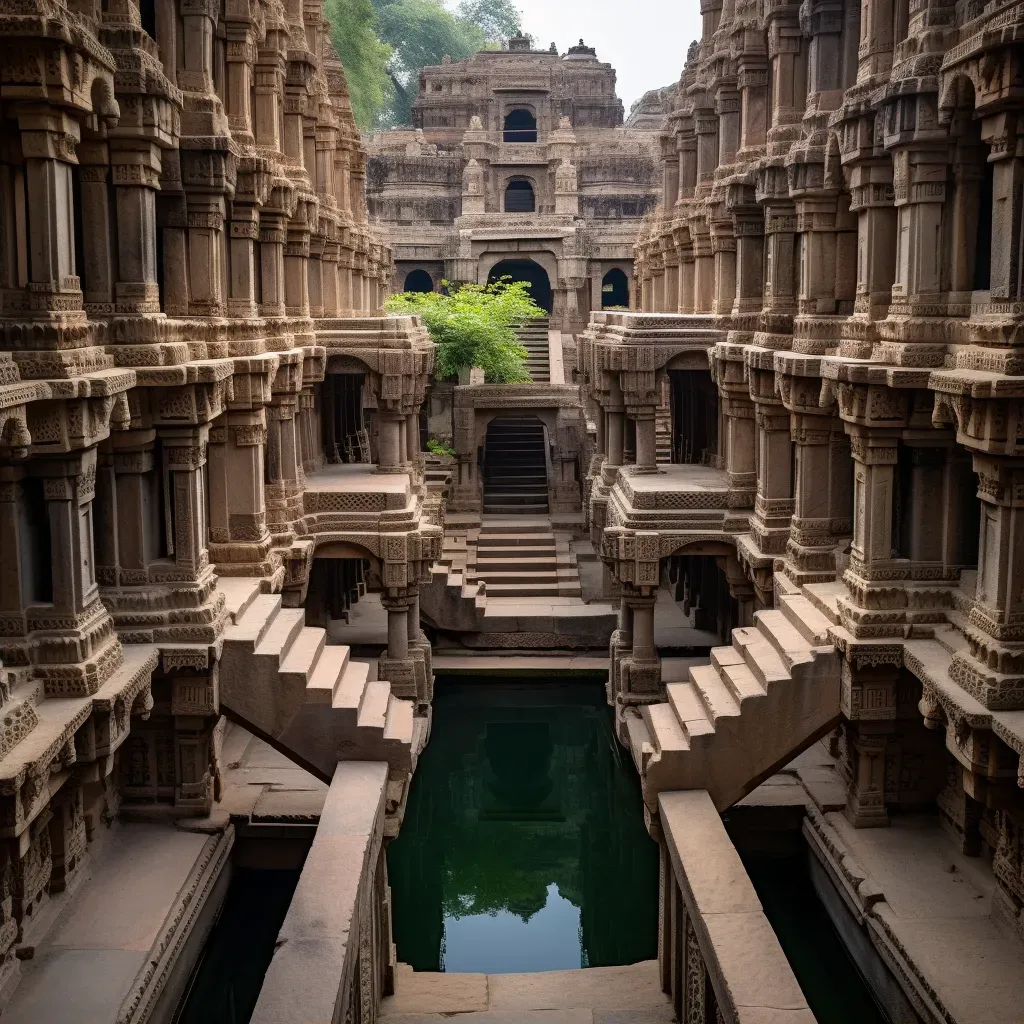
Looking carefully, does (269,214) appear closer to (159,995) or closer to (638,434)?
(638,434)

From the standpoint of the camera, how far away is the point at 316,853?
12758 millimetres

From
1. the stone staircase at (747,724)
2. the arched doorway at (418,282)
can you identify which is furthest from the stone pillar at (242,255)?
the arched doorway at (418,282)

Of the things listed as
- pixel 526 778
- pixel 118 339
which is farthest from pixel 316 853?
pixel 526 778

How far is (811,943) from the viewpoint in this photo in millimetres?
15484

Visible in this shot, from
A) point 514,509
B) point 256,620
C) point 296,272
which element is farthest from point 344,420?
point 256,620

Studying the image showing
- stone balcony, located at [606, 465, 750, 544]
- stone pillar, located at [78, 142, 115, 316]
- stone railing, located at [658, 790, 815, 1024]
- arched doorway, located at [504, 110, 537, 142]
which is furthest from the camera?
arched doorway, located at [504, 110, 537, 142]

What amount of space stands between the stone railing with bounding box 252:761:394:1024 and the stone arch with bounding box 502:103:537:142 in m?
45.3

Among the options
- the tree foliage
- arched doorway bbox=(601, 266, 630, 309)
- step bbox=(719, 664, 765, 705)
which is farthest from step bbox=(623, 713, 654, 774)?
the tree foliage

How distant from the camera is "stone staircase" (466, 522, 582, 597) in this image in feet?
93.1

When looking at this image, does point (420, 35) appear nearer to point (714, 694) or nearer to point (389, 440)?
point (389, 440)

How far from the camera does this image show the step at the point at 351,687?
15531 millimetres

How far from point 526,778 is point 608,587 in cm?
623

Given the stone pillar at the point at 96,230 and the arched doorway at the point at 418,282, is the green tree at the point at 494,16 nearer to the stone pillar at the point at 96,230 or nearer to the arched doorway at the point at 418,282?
the arched doorway at the point at 418,282

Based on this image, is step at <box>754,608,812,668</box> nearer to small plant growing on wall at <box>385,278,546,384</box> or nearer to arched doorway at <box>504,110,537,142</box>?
small plant growing on wall at <box>385,278,546,384</box>
